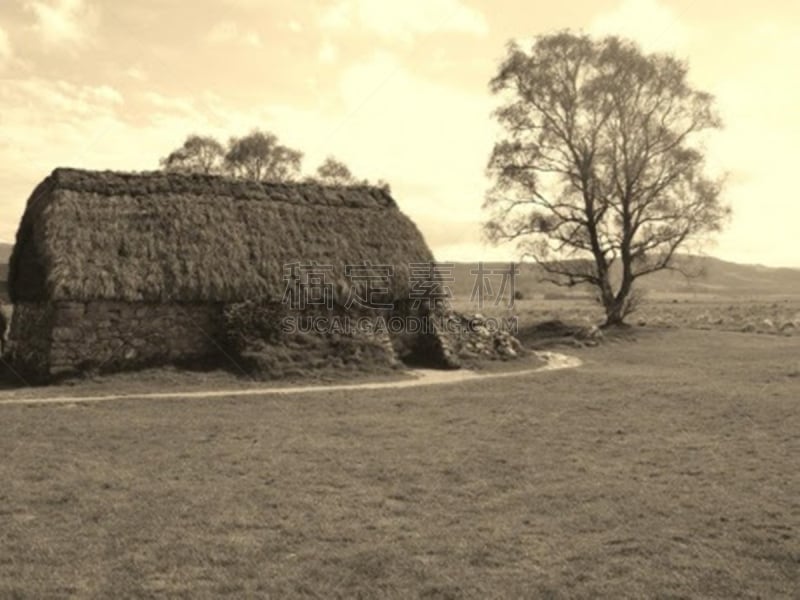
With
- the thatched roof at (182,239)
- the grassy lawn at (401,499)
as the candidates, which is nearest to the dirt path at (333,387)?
the grassy lawn at (401,499)

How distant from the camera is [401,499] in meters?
7.71

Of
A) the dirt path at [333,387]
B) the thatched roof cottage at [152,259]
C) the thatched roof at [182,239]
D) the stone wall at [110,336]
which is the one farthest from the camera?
the thatched roof at [182,239]

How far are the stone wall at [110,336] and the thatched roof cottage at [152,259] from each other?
2 centimetres

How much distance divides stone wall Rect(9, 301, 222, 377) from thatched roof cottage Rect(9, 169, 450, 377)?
24mm

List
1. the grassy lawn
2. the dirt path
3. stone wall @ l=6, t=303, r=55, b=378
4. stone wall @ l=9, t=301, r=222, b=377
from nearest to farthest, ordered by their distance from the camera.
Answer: the grassy lawn < the dirt path < stone wall @ l=9, t=301, r=222, b=377 < stone wall @ l=6, t=303, r=55, b=378

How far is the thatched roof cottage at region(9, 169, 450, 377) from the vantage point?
53.8 feet

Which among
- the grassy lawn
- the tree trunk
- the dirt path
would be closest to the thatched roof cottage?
the dirt path

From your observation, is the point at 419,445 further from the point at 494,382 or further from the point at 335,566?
the point at 494,382

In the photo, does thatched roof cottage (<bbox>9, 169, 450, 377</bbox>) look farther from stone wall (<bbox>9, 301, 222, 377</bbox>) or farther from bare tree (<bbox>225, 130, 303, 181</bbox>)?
bare tree (<bbox>225, 130, 303, 181</bbox>)

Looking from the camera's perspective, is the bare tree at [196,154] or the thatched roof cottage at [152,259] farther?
the bare tree at [196,154]

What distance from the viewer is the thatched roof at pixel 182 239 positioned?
16859 mm

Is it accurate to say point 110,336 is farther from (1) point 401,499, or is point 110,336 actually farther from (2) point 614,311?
(2) point 614,311

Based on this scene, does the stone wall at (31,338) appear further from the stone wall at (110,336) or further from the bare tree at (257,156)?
the bare tree at (257,156)

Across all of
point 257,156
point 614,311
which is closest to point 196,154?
point 257,156
